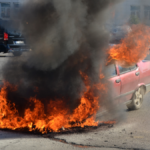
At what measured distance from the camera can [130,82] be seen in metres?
7.09

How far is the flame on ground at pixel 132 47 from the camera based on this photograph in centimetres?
662

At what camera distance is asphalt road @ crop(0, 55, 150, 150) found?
4766 millimetres

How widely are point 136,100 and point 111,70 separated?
1.33 meters

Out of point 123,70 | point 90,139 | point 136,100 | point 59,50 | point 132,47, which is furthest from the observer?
point 136,100

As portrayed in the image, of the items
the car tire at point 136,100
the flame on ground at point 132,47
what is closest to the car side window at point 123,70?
the flame on ground at point 132,47

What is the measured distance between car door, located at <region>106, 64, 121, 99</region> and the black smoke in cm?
35

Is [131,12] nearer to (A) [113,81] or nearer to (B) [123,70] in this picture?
(B) [123,70]

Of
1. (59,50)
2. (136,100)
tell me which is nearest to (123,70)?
(136,100)

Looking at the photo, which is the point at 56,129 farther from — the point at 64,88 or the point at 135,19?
the point at 135,19

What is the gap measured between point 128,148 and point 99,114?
5.21 feet

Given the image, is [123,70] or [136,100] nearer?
[123,70]

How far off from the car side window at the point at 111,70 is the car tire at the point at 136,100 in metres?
1.01

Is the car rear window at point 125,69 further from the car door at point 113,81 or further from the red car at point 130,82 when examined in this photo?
the car door at point 113,81

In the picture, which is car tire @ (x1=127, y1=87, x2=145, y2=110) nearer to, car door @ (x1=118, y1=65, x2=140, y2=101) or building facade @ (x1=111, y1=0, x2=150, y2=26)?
car door @ (x1=118, y1=65, x2=140, y2=101)
